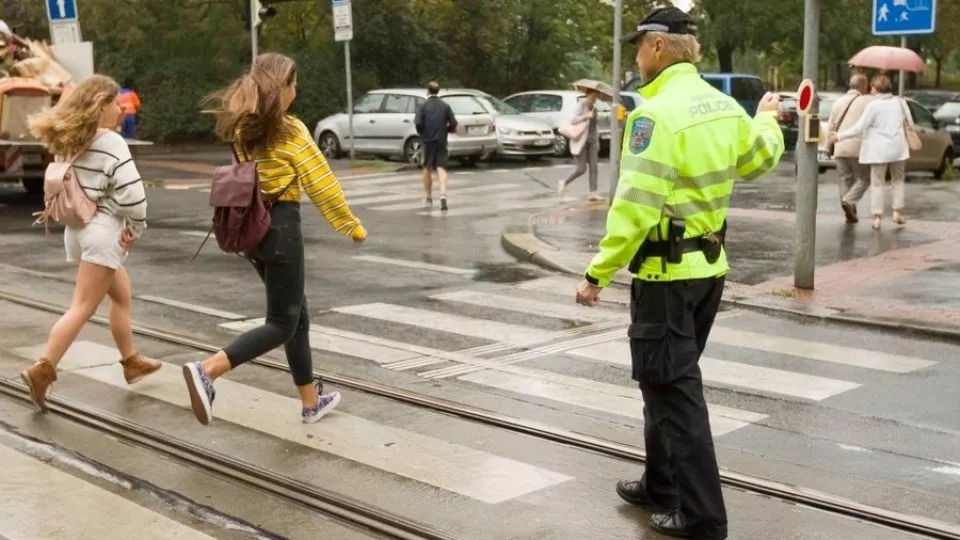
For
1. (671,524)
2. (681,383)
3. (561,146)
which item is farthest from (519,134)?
(681,383)

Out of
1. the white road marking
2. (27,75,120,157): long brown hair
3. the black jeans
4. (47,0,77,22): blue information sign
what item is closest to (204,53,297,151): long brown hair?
the black jeans

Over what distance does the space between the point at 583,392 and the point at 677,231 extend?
263cm

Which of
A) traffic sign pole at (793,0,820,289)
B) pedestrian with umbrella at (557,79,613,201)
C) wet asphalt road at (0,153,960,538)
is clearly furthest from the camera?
pedestrian with umbrella at (557,79,613,201)

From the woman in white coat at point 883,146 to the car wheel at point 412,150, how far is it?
1285 cm

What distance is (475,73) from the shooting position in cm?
3878

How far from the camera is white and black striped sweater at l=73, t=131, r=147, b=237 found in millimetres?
6418

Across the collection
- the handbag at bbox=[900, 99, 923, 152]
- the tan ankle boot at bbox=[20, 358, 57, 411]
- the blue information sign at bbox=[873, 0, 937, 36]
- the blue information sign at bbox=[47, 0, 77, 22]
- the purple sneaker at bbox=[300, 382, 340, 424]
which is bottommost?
the purple sneaker at bbox=[300, 382, 340, 424]

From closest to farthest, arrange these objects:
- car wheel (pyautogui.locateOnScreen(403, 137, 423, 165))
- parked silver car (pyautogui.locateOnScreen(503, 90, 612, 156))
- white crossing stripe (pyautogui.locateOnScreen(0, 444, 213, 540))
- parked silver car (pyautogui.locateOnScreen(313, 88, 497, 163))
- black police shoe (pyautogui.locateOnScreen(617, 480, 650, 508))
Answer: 1. white crossing stripe (pyautogui.locateOnScreen(0, 444, 213, 540))
2. black police shoe (pyautogui.locateOnScreen(617, 480, 650, 508))
3. parked silver car (pyautogui.locateOnScreen(313, 88, 497, 163))
4. car wheel (pyautogui.locateOnScreen(403, 137, 423, 165))
5. parked silver car (pyautogui.locateOnScreen(503, 90, 612, 156))

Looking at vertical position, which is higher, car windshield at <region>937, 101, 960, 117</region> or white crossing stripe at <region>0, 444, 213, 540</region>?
white crossing stripe at <region>0, 444, 213, 540</region>

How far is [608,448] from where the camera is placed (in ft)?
19.0

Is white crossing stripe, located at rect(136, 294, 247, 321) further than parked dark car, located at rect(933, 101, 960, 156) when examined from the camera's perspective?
No

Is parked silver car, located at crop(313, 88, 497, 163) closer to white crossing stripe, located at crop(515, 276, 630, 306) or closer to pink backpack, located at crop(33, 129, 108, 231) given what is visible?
white crossing stripe, located at crop(515, 276, 630, 306)

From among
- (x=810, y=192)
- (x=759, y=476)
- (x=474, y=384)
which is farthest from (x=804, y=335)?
(x=759, y=476)

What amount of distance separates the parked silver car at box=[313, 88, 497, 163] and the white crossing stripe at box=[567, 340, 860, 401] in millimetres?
17885
